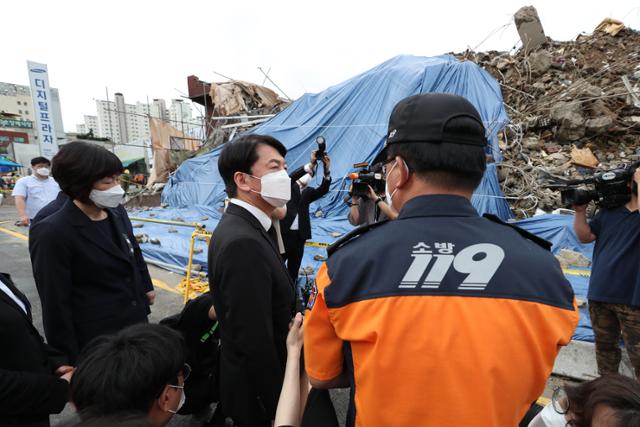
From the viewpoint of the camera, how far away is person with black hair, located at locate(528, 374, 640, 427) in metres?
0.98

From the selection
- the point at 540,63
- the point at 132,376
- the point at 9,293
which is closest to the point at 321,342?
the point at 132,376

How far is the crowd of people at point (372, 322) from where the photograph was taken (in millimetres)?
709

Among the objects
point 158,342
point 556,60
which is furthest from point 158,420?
point 556,60

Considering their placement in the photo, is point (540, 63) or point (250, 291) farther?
point (540, 63)

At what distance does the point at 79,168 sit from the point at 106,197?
0.22 metres

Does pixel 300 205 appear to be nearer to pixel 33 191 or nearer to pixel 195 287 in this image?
pixel 195 287

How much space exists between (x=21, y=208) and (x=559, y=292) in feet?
21.6

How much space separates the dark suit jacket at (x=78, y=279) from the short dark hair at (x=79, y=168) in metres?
0.11

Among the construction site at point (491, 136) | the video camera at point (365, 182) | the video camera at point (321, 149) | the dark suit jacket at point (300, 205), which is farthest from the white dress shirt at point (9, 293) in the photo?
the video camera at point (321, 149)

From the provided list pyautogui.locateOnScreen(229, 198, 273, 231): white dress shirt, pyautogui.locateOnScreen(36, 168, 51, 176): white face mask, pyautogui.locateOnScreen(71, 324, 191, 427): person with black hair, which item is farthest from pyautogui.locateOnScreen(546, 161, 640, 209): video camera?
pyautogui.locateOnScreen(36, 168, 51, 176): white face mask

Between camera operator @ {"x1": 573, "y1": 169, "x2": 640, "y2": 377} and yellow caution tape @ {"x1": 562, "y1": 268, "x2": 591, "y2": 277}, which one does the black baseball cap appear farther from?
yellow caution tape @ {"x1": 562, "y1": 268, "x2": 591, "y2": 277}

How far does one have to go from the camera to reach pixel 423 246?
0.74 m

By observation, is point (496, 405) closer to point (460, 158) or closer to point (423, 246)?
point (423, 246)

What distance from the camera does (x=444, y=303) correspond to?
27.9 inches
